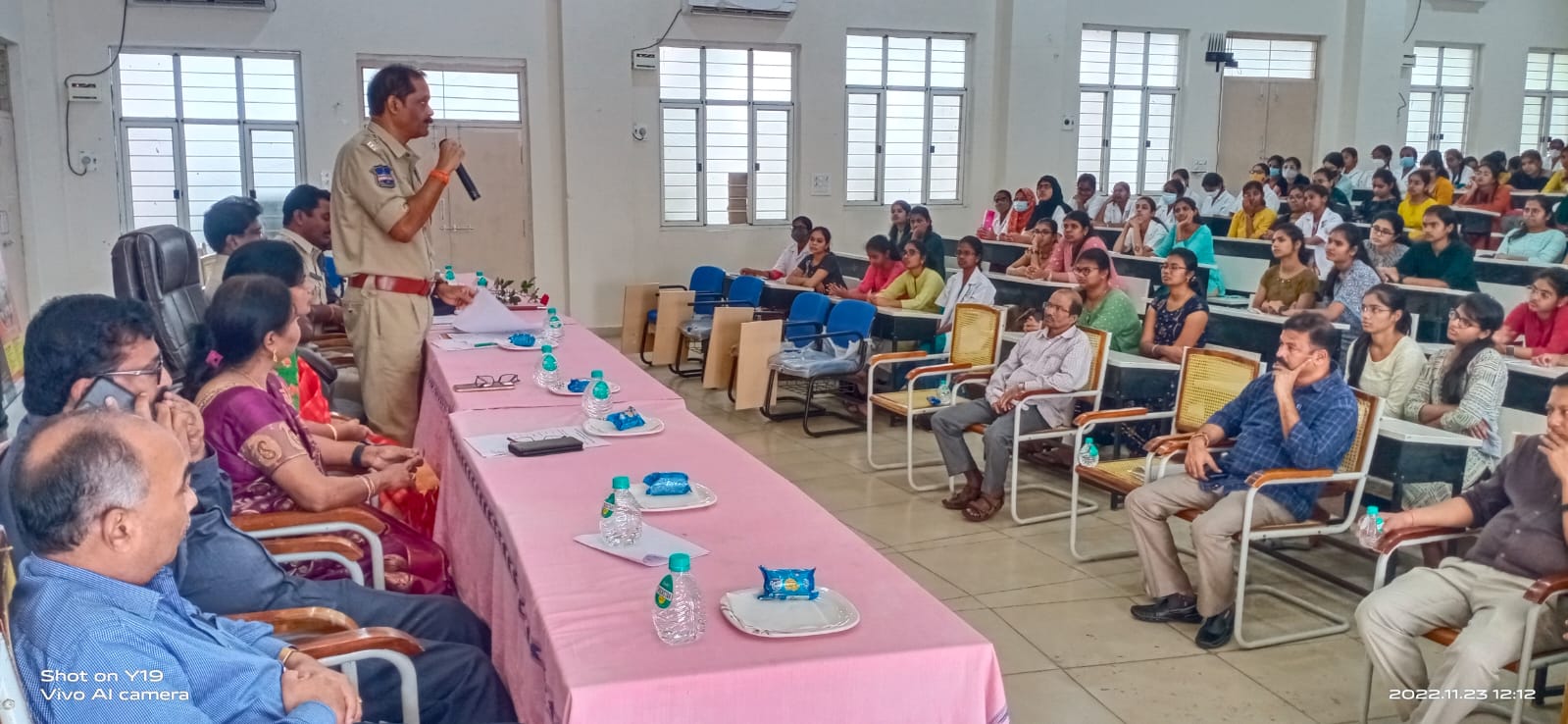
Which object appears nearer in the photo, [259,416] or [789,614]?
[789,614]

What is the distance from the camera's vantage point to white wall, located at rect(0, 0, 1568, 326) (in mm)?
8344

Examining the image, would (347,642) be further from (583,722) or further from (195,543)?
(583,722)

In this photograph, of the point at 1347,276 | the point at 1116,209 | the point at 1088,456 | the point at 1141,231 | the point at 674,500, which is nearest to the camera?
the point at 674,500

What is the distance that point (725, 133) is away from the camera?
10320mm

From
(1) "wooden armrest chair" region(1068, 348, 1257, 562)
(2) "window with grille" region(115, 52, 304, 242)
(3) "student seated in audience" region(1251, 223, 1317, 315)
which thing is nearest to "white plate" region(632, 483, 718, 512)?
(1) "wooden armrest chair" region(1068, 348, 1257, 562)

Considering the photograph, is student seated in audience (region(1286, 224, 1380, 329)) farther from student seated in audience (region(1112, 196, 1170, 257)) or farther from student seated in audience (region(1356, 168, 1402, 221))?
student seated in audience (region(1356, 168, 1402, 221))

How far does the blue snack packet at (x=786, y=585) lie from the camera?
188 centimetres

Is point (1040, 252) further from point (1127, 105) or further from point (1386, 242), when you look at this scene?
point (1127, 105)

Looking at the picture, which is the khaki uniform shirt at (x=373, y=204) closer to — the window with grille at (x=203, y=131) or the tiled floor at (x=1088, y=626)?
the tiled floor at (x=1088, y=626)

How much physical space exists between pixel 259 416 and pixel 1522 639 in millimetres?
2836

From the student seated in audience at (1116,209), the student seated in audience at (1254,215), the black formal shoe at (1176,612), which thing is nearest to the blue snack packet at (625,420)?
the black formal shoe at (1176,612)

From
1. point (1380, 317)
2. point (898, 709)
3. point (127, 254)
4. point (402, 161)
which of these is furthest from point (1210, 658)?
point (127, 254)

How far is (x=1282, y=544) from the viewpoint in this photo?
417 centimetres

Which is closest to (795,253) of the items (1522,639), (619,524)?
(1522,639)
